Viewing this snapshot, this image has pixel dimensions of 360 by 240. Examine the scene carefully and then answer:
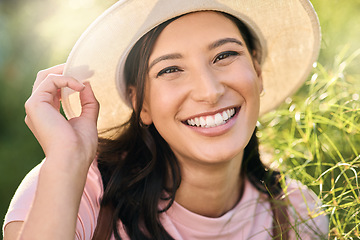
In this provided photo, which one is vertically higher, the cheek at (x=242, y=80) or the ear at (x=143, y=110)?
the cheek at (x=242, y=80)

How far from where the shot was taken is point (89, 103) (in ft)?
7.87

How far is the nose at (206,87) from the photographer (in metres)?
2.25

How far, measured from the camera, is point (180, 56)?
2279 millimetres

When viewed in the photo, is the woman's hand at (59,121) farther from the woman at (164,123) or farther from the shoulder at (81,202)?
the shoulder at (81,202)

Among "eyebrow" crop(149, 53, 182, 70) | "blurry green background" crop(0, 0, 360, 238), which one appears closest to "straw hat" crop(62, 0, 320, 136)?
"eyebrow" crop(149, 53, 182, 70)

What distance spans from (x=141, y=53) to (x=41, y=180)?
736 millimetres

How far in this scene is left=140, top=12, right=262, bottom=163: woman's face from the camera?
7.47ft

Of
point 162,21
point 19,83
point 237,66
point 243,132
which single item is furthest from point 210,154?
point 19,83

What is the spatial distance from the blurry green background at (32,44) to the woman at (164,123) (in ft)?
3.83

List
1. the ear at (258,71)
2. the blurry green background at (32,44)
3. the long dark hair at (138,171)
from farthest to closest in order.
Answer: the blurry green background at (32,44) < the ear at (258,71) < the long dark hair at (138,171)

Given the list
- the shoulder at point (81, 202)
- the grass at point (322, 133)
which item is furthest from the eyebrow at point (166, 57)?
the grass at point (322, 133)

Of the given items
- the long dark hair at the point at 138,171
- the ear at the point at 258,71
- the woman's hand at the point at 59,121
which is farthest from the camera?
the ear at the point at 258,71

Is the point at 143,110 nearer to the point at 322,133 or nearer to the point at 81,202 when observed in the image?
the point at 81,202

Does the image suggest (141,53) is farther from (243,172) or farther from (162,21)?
(243,172)
